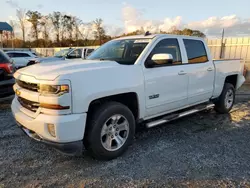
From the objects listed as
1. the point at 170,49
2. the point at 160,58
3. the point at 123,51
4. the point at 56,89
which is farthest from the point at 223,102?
the point at 56,89

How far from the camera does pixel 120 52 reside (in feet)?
14.0

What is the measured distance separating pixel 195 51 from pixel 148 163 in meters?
2.82

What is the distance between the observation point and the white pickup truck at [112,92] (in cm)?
287

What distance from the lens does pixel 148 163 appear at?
133 inches

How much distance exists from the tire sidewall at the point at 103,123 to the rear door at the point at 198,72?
67.5 inches

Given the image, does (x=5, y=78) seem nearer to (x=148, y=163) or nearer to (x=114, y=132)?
(x=114, y=132)

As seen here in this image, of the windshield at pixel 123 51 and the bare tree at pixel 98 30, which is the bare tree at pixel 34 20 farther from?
the windshield at pixel 123 51

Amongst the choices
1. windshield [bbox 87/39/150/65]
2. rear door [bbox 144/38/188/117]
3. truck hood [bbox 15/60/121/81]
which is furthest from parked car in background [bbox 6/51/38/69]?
rear door [bbox 144/38/188/117]

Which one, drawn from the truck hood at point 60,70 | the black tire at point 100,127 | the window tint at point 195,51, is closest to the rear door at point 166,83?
the window tint at point 195,51

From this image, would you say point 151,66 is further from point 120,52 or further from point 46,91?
point 46,91

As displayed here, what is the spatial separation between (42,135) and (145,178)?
1472 millimetres

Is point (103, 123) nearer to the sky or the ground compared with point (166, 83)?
nearer to the ground

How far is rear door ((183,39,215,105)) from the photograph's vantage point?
4672 mm

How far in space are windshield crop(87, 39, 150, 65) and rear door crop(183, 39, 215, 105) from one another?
3.62 feet
